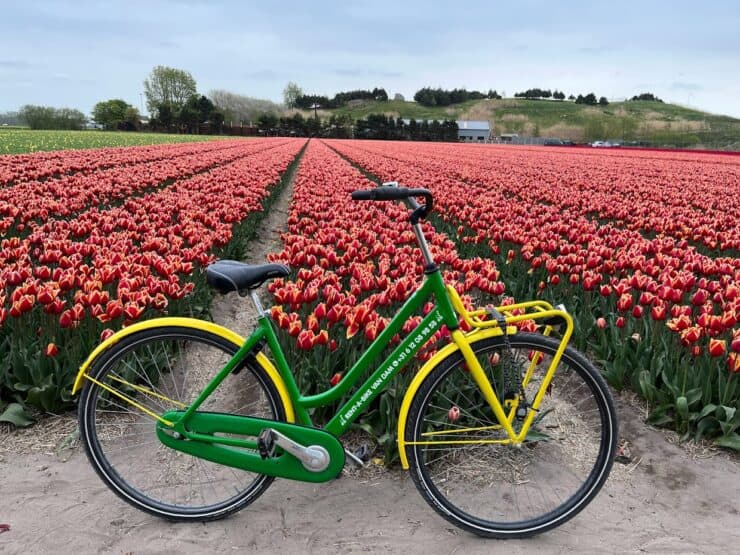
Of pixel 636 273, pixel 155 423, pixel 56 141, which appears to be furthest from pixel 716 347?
pixel 56 141

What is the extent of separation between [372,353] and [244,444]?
2.48ft

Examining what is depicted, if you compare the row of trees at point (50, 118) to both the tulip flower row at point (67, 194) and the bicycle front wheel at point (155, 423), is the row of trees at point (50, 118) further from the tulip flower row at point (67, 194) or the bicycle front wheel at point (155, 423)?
the bicycle front wheel at point (155, 423)

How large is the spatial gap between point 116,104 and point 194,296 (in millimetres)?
135537

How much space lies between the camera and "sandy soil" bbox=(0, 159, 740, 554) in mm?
2691

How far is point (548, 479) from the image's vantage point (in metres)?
3.23

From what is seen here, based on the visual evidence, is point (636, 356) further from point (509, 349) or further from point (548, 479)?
point (509, 349)

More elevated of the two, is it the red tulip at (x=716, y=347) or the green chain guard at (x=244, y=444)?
the red tulip at (x=716, y=347)

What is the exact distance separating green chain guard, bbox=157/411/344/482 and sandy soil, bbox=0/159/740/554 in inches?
13.1

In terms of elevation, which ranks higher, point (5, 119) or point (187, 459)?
point (5, 119)

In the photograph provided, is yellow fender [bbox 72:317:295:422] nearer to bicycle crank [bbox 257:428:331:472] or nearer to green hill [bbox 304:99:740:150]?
bicycle crank [bbox 257:428:331:472]

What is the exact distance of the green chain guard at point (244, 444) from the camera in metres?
2.67

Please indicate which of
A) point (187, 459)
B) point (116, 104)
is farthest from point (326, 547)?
point (116, 104)

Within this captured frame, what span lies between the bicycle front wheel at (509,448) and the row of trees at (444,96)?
190015mm

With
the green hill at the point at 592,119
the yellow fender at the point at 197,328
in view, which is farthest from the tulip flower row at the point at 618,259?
the green hill at the point at 592,119
